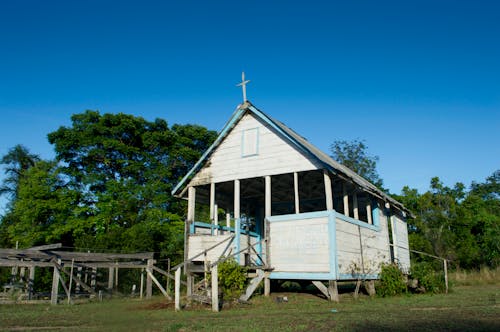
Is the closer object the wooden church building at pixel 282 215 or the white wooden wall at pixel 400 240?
the wooden church building at pixel 282 215

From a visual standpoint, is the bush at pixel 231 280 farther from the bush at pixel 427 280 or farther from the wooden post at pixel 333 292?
the bush at pixel 427 280

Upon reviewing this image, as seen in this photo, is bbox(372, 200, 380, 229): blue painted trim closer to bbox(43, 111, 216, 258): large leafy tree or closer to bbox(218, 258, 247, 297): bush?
bbox(218, 258, 247, 297): bush

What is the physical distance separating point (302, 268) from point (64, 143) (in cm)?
2688

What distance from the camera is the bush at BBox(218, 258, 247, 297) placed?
12656 mm

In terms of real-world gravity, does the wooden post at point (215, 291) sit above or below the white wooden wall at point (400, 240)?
below

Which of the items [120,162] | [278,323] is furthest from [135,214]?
[278,323]

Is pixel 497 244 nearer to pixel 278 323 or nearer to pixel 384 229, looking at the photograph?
pixel 384 229

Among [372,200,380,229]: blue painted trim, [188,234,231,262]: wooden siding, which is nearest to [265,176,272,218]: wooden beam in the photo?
[188,234,231,262]: wooden siding

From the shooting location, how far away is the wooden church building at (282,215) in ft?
43.1

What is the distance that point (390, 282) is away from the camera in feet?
48.6

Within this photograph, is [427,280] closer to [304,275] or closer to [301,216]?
[304,275]

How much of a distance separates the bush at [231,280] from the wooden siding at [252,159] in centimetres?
385

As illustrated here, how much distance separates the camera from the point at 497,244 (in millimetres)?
31234

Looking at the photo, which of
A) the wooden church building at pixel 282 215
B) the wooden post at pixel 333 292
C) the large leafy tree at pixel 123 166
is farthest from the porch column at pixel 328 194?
the large leafy tree at pixel 123 166
